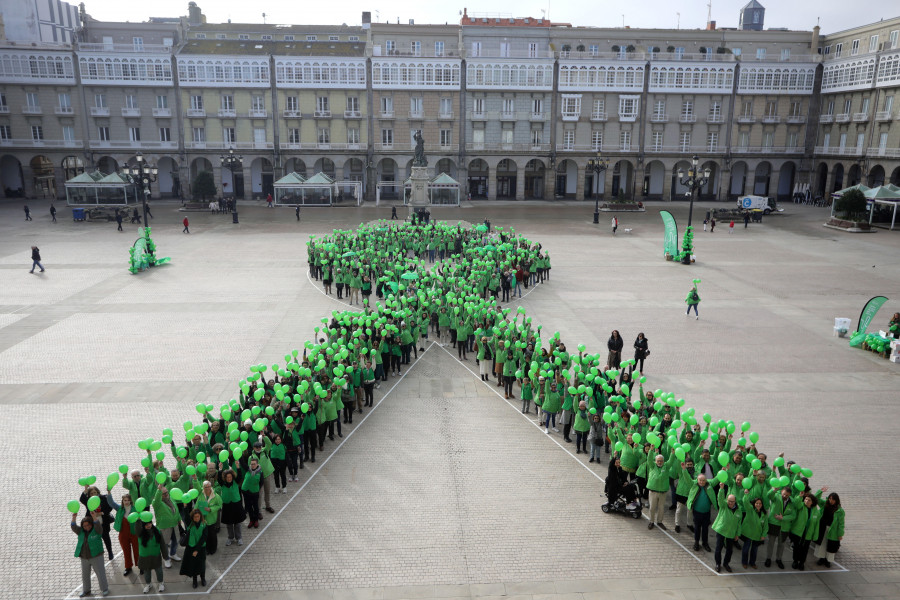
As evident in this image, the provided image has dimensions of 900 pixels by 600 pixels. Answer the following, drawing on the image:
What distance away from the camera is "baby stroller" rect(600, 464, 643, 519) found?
11.1 meters

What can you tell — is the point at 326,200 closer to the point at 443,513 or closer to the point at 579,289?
the point at 579,289

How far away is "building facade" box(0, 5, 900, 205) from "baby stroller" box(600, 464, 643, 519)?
48.4 m

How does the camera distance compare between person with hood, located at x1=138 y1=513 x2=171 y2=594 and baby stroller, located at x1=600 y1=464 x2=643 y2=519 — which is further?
baby stroller, located at x1=600 y1=464 x2=643 y2=519

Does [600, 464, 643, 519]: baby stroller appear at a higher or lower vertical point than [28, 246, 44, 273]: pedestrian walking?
lower

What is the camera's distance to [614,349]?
1728 centimetres

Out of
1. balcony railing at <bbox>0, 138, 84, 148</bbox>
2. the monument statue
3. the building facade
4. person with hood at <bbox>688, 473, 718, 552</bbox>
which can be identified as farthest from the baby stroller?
balcony railing at <bbox>0, 138, 84, 148</bbox>

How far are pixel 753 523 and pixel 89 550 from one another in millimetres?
9240

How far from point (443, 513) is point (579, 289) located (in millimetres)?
17117

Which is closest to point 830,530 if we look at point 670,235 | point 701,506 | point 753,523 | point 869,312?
point 753,523

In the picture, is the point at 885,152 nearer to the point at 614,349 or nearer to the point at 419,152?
the point at 419,152

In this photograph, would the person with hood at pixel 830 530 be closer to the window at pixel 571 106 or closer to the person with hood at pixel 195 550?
the person with hood at pixel 195 550

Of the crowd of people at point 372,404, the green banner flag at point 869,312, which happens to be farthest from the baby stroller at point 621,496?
the green banner flag at point 869,312

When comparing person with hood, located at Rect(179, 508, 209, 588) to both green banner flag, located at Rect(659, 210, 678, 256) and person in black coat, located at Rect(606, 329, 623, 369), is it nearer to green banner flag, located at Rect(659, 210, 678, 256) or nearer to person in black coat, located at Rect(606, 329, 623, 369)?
person in black coat, located at Rect(606, 329, 623, 369)

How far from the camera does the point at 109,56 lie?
56.6 meters
